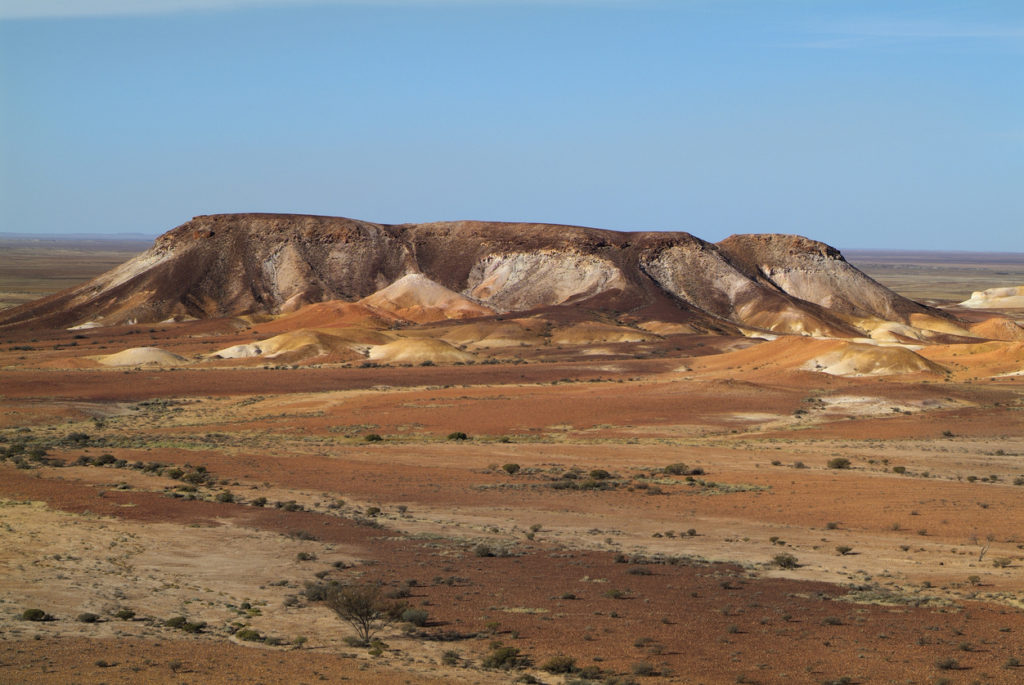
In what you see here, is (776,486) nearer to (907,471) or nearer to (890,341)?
(907,471)

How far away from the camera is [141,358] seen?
81562mm

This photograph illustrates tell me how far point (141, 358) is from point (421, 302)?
134 ft

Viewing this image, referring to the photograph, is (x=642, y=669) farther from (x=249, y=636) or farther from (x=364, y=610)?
(x=249, y=636)

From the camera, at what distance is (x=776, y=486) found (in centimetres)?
3838

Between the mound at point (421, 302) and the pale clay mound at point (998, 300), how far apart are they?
300 feet

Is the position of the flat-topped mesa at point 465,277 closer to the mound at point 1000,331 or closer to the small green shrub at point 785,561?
the mound at point 1000,331

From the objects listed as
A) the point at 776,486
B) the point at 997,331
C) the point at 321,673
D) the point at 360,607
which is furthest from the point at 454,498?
the point at 997,331

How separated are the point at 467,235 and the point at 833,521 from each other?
348 ft

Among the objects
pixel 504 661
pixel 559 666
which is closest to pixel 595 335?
pixel 504 661

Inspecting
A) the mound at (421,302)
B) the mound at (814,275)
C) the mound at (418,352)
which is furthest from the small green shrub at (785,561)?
the mound at (814,275)

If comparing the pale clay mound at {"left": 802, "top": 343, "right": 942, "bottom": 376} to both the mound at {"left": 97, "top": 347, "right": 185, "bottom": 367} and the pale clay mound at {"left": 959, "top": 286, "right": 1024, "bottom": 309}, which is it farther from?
the pale clay mound at {"left": 959, "top": 286, "right": 1024, "bottom": 309}

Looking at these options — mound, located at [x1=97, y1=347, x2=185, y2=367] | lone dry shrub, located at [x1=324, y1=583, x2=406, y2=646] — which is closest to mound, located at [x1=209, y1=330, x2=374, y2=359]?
mound, located at [x1=97, y1=347, x2=185, y2=367]

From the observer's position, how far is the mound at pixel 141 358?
80.8 m

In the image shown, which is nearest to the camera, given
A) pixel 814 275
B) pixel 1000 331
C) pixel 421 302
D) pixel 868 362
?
pixel 868 362
